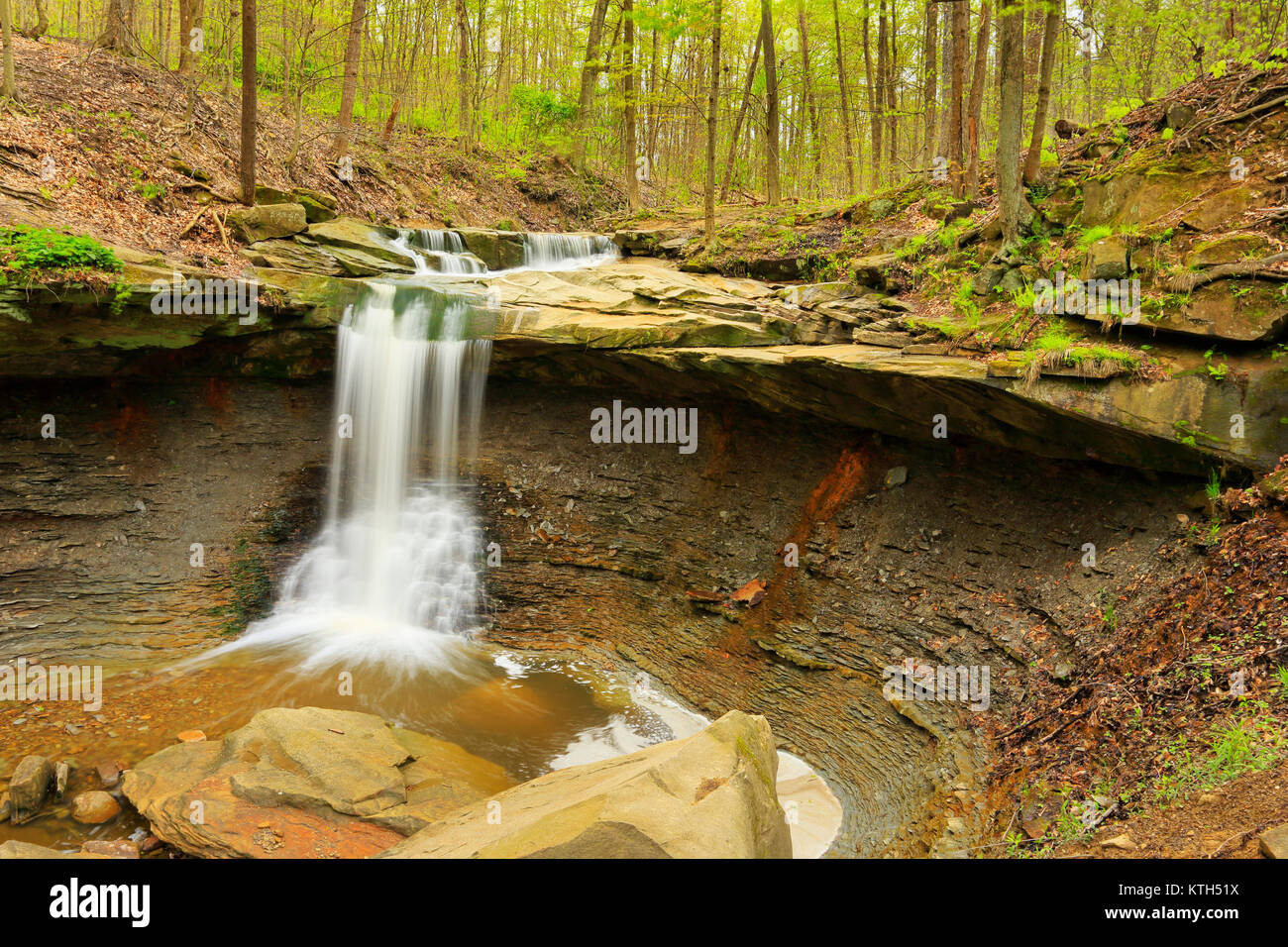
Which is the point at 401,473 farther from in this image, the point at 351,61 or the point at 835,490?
the point at 351,61

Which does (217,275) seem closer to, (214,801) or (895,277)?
(214,801)

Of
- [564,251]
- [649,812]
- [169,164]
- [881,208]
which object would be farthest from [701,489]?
[169,164]

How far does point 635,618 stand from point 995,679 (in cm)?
499

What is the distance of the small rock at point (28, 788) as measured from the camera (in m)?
6.01

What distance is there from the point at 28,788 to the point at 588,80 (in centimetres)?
2198

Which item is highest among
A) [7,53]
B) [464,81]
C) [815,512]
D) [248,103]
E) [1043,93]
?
[464,81]

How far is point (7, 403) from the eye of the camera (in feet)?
32.5

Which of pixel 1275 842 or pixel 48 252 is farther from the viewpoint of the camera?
pixel 48 252

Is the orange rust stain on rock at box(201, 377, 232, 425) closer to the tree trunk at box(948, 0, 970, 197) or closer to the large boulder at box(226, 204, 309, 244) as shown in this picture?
the large boulder at box(226, 204, 309, 244)

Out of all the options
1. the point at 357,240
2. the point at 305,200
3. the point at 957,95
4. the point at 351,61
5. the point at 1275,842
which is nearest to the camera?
the point at 1275,842

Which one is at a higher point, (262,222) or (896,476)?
(262,222)

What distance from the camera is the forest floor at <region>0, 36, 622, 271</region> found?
10.9m

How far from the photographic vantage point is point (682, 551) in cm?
1074
